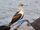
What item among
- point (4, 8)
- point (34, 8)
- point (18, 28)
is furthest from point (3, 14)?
point (18, 28)

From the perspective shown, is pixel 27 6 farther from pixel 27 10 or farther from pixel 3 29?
pixel 3 29

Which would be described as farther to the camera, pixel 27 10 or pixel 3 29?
pixel 27 10

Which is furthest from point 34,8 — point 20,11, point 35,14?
point 20,11

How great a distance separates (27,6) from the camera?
2.34 meters

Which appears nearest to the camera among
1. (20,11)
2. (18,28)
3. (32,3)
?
(18,28)

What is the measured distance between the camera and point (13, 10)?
224cm

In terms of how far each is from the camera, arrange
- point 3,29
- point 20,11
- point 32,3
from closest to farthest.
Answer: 1. point 3,29
2. point 20,11
3. point 32,3

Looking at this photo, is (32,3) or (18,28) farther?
(32,3)

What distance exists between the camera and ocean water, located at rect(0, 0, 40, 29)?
76.6 inches

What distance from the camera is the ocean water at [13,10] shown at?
6.39 feet

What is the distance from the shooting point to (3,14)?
2123 mm

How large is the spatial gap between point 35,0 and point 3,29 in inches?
48.2

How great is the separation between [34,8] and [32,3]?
0.64 ft

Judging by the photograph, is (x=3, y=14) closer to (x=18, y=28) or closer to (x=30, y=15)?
(x=30, y=15)
